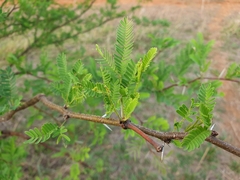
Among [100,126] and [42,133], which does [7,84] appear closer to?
[42,133]

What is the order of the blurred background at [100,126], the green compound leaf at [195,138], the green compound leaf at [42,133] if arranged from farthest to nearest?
1. the blurred background at [100,126]
2. the green compound leaf at [42,133]
3. the green compound leaf at [195,138]

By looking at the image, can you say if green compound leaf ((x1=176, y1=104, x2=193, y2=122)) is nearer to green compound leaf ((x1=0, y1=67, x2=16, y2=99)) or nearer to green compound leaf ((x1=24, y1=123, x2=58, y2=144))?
green compound leaf ((x1=24, y1=123, x2=58, y2=144))

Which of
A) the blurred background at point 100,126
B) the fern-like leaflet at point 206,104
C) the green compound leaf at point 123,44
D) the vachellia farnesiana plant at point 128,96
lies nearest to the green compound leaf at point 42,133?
the vachellia farnesiana plant at point 128,96

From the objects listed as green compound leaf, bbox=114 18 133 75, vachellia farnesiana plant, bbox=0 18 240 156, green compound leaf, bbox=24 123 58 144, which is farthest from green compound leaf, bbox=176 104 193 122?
green compound leaf, bbox=24 123 58 144

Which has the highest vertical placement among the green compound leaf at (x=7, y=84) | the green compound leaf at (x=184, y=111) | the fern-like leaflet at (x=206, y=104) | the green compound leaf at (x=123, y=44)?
the green compound leaf at (x=123, y=44)

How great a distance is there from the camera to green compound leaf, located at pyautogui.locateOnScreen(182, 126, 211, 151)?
0.45 m

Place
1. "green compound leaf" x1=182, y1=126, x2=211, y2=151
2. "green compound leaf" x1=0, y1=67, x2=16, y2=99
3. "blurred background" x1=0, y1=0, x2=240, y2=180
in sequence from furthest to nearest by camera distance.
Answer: "blurred background" x1=0, y1=0, x2=240, y2=180 → "green compound leaf" x1=0, y1=67, x2=16, y2=99 → "green compound leaf" x1=182, y1=126, x2=211, y2=151

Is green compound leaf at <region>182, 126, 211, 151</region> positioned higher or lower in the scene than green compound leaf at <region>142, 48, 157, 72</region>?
lower

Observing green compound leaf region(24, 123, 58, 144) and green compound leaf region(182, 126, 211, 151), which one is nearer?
green compound leaf region(182, 126, 211, 151)

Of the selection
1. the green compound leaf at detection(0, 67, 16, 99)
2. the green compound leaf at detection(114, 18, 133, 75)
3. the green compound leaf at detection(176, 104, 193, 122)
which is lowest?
the green compound leaf at detection(0, 67, 16, 99)

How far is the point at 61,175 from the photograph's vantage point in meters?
1.99

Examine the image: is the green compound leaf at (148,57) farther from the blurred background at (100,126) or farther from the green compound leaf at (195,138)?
the blurred background at (100,126)

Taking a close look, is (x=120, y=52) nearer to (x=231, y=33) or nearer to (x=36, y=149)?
(x=231, y=33)

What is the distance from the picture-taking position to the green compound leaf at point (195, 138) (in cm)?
45
